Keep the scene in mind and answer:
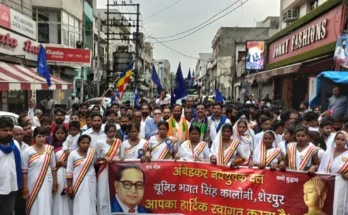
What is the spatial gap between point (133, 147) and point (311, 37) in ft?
38.8

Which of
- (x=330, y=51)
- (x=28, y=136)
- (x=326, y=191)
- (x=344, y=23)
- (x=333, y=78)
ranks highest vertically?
(x=344, y=23)

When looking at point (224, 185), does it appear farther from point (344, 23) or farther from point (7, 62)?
point (7, 62)

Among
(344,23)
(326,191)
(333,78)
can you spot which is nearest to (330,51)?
(344,23)

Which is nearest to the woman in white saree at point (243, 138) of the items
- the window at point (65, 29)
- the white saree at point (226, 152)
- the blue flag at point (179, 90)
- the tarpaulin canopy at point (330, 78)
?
the white saree at point (226, 152)

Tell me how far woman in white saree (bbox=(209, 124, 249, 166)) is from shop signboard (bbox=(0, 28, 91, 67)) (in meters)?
11.8

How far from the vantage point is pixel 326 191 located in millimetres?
4250

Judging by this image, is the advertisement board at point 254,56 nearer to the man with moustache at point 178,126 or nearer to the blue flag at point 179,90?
the blue flag at point 179,90

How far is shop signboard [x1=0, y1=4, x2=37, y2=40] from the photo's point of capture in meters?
14.4

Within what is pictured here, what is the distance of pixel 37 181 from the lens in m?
4.47

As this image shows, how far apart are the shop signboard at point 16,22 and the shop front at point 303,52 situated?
11.4 metres

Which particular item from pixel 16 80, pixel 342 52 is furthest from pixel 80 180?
pixel 16 80

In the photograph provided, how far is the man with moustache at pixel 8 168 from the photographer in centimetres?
416

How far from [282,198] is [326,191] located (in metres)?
0.52

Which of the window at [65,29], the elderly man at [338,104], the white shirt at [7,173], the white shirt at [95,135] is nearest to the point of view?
the white shirt at [7,173]
